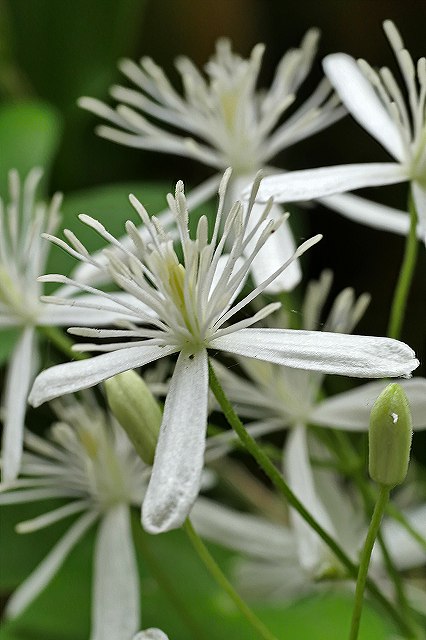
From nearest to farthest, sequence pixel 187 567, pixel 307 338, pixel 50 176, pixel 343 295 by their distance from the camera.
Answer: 1. pixel 307 338
2. pixel 343 295
3. pixel 187 567
4. pixel 50 176

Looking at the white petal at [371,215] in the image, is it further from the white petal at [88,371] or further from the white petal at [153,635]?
the white petal at [153,635]

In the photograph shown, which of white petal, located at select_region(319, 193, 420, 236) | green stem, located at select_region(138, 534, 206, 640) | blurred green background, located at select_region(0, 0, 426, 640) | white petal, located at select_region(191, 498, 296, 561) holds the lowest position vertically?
green stem, located at select_region(138, 534, 206, 640)

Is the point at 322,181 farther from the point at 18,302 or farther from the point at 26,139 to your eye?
the point at 26,139

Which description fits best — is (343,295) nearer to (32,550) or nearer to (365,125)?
(365,125)

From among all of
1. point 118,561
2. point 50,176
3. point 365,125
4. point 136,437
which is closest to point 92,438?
point 118,561

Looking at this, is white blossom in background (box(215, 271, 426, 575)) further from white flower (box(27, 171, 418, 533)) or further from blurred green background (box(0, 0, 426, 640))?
blurred green background (box(0, 0, 426, 640))

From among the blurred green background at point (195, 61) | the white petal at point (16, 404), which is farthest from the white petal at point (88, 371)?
the blurred green background at point (195, 61)

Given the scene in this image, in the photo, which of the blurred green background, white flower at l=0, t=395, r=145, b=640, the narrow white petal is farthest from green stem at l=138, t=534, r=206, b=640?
the blurred green background
